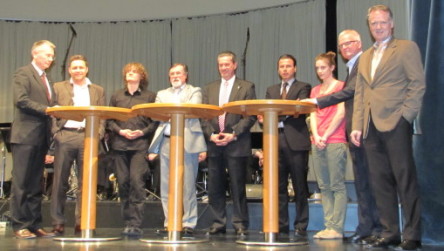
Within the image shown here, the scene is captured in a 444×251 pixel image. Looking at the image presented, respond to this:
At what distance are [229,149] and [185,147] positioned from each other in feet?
1.24

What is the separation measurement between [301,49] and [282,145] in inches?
162

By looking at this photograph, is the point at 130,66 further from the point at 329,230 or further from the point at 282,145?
the point at 329,230

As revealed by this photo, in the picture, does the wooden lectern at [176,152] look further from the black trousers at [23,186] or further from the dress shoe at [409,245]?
the dress shoe at [409,245]

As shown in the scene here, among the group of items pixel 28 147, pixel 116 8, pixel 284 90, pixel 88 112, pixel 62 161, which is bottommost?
pixel 62 161

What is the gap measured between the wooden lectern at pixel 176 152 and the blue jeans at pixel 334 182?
3.12 feet

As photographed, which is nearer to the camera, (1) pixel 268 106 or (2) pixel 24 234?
(1) pixel 268 106

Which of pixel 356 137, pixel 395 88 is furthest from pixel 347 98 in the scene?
pixel 395 88

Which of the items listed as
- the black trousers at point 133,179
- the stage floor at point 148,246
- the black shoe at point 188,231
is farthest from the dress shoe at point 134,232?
the stage floor at point 148,246

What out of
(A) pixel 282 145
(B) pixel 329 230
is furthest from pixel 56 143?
(B) pixel 329 230

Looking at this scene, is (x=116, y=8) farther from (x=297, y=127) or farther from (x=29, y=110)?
(x=297, y=127)

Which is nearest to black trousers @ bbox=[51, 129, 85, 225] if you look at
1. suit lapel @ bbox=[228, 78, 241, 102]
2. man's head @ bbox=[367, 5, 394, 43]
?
suit lapel @ bbox=[228, 78, 241, 102]

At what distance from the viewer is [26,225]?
3826 millimetres

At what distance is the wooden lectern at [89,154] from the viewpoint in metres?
3.31

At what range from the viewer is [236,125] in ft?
13.2
